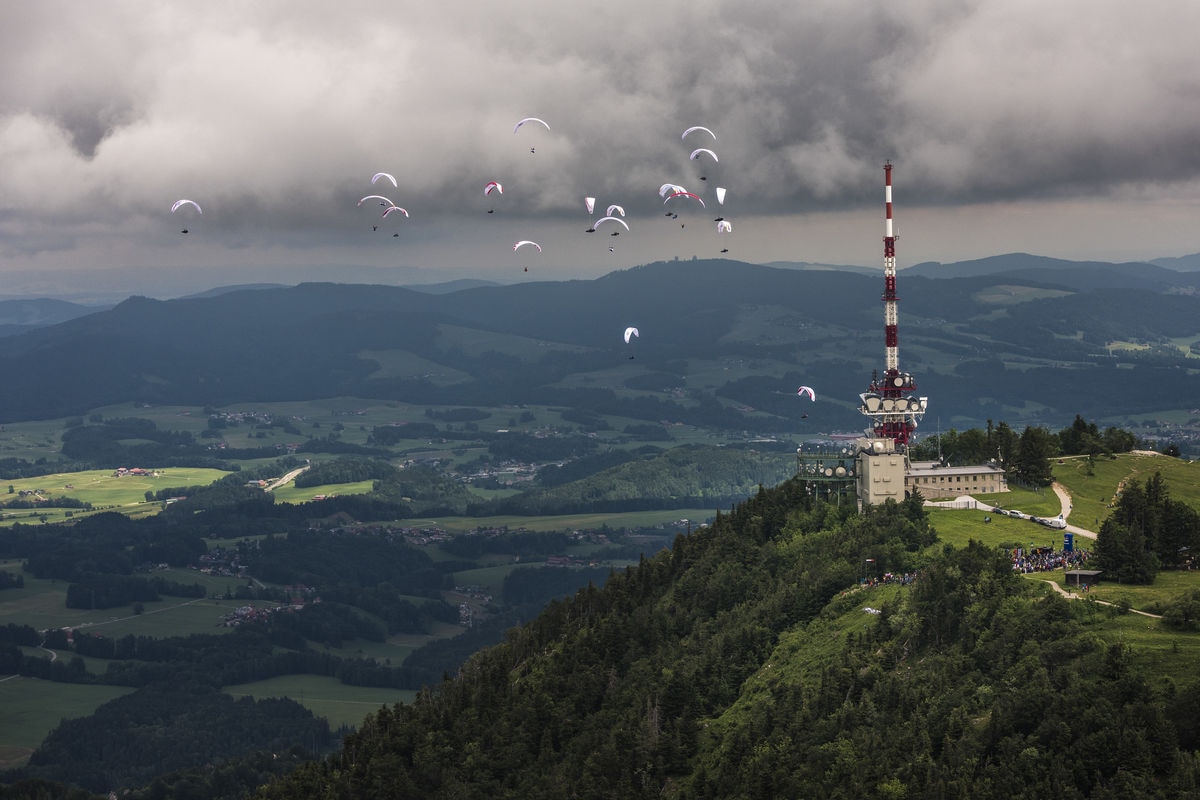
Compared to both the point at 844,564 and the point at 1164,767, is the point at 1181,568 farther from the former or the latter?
the point at 1164,767

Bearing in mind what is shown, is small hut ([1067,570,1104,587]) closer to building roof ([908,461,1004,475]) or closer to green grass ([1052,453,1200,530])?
green grass ([1052,453,1200,530])

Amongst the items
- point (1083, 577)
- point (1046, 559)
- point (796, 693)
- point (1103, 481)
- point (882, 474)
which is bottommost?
point (796, 693)

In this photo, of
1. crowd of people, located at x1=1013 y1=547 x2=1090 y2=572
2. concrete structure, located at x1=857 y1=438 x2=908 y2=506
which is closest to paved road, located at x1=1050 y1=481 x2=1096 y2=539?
crowd of people, located at x1=1013 y1=547 x2=1090 y2=572

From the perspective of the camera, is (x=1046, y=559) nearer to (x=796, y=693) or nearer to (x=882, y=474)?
(x=796, y=693)

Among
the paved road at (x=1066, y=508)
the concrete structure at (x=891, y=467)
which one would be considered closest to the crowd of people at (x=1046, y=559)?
the paved road at (x=1066, y=508)

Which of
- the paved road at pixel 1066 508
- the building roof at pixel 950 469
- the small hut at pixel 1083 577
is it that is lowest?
the small hut at pixel 1083 577

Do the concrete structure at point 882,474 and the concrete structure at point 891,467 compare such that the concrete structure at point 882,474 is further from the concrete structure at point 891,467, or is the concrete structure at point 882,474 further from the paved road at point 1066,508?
the paved road at point 1066,508

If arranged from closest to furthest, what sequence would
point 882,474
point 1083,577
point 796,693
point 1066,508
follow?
point 796,693 → point 1083,577 → point 1066,508 → point 882,474

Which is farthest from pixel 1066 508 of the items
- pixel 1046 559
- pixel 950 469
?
pixel 1046 559

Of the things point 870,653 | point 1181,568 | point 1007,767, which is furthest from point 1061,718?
point 1181,568
